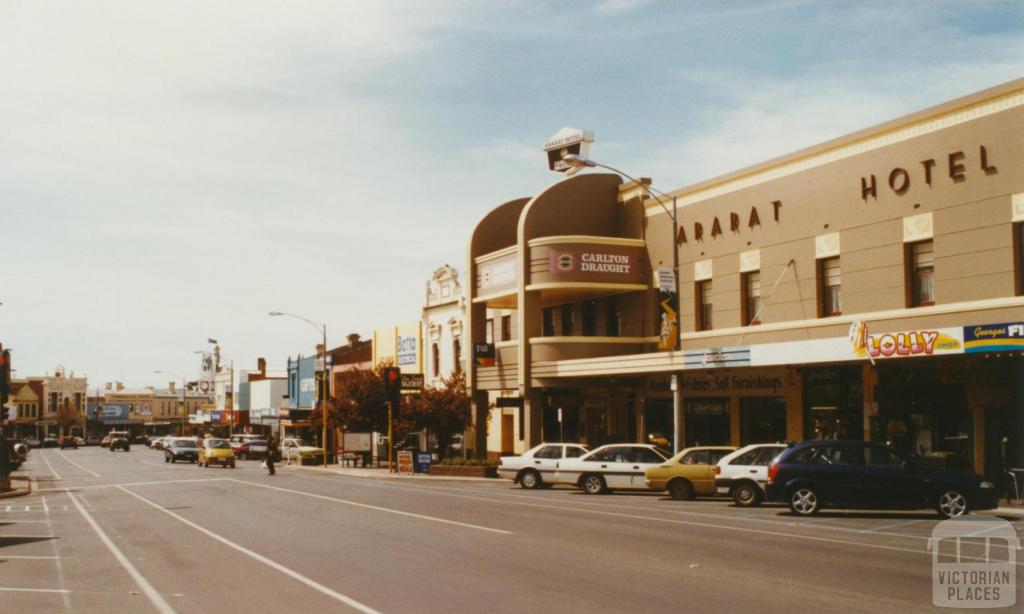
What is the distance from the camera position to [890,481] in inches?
770

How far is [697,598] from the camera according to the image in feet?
36.6

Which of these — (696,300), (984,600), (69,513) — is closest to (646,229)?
(696,300)

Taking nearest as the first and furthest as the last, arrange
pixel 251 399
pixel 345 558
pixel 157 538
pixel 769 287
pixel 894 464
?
pixel 345 558, pixel 157 538, pixel 894 464, pixel 769 287, pixel 251 399

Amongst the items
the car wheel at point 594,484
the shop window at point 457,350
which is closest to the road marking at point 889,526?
the car wheel at point 594,484

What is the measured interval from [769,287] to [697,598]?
21286mm

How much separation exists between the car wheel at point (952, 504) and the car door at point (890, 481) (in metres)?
0.34

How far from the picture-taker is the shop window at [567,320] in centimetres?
4212

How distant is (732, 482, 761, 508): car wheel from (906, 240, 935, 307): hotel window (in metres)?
7.46

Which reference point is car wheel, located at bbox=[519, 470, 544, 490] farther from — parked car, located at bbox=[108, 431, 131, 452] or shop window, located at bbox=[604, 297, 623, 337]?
parked car, located at bbox=[108, 431, 131, 452]

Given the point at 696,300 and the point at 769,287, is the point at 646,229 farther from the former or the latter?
the point at 769,287

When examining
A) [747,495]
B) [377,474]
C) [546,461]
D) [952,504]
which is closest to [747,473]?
[747,495]

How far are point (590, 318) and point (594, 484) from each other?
13199 millimetres

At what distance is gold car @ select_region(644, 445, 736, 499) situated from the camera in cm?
2534

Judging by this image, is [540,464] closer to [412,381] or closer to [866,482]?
[866,482]
